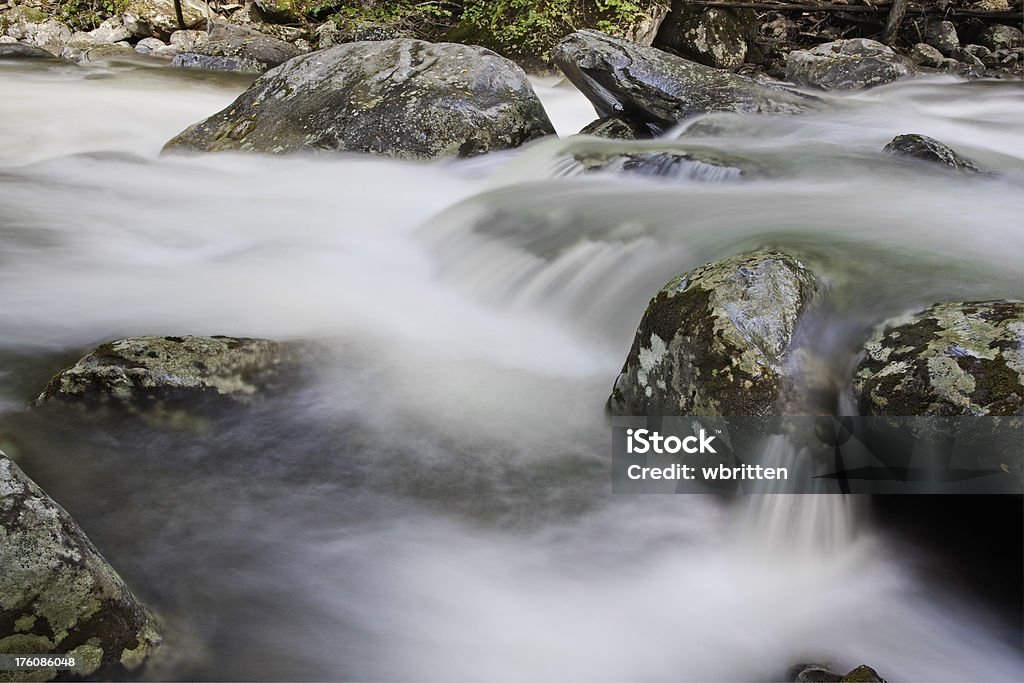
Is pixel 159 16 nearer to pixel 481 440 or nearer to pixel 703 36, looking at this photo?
pixel 703 36

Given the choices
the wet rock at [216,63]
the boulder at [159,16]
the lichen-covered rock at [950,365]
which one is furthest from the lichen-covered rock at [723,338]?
the boulder at [159,16]

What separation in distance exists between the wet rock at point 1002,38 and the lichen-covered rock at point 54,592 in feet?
50.3

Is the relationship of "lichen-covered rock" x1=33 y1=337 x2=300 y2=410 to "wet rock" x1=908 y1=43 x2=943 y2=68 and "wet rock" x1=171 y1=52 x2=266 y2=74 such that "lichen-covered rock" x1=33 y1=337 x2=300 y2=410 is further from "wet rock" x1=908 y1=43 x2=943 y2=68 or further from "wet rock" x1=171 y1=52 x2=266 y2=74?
"wet rock" x1=908 y1=43 x2=943 y2=68

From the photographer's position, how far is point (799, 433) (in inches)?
121

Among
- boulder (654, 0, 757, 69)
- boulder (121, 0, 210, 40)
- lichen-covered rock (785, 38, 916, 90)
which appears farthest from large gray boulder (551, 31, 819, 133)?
boulder (121, 0, 210, 40)

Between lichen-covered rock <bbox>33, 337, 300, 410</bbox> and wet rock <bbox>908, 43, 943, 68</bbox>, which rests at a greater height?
wet rock <bbox>908, 43, 943, 68</bbox>

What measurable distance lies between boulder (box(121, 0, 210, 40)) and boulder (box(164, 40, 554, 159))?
9339 millimetres

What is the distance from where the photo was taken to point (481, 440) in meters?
3.66

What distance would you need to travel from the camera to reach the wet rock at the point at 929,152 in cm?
607

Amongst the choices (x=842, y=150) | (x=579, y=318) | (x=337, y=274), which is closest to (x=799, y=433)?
(x=579, y=318)

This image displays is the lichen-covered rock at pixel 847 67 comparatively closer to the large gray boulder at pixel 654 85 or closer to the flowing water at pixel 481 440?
the large gray boulder at pixel 654 85

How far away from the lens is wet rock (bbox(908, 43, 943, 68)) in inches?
516

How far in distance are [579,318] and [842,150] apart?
3207 millimetres

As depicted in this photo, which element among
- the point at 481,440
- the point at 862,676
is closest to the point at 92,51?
the point at 481,440
